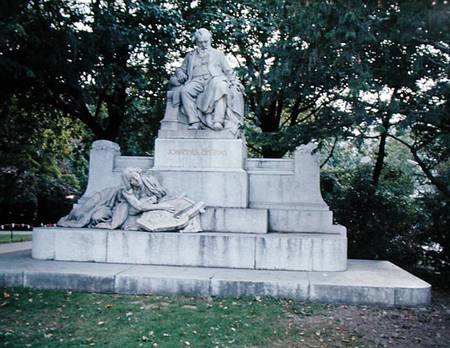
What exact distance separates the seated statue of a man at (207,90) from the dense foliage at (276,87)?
871 mm

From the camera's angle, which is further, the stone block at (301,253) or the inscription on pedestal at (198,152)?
the inscription on pedestal at (198,152)

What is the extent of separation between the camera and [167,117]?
996 cm

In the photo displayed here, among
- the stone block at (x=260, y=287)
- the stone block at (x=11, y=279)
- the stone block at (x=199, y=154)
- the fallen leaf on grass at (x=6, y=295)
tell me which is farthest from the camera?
the stone block at (x=199, y=154)

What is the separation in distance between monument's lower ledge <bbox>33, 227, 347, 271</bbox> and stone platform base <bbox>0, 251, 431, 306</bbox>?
1.20 feet

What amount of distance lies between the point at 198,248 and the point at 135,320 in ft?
8.19

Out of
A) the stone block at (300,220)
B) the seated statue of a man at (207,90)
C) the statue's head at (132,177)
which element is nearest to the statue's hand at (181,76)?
the seated statue of a man at (207,90)

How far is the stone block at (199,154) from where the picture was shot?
9.45 metres

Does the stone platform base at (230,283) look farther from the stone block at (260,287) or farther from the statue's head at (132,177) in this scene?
the statue's head at (132,177)

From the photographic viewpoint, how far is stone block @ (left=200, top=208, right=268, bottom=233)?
28.8ft

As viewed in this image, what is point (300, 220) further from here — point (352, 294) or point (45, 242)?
point (45, 242)

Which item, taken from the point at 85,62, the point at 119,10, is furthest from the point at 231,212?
the point at 119,10

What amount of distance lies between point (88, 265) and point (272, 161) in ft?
12.9

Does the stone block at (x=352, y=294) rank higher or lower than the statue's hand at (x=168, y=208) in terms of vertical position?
lower

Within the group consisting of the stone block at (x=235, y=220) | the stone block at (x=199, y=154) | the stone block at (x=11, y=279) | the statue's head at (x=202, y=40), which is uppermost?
the statue's head at (x=202, y=40)
